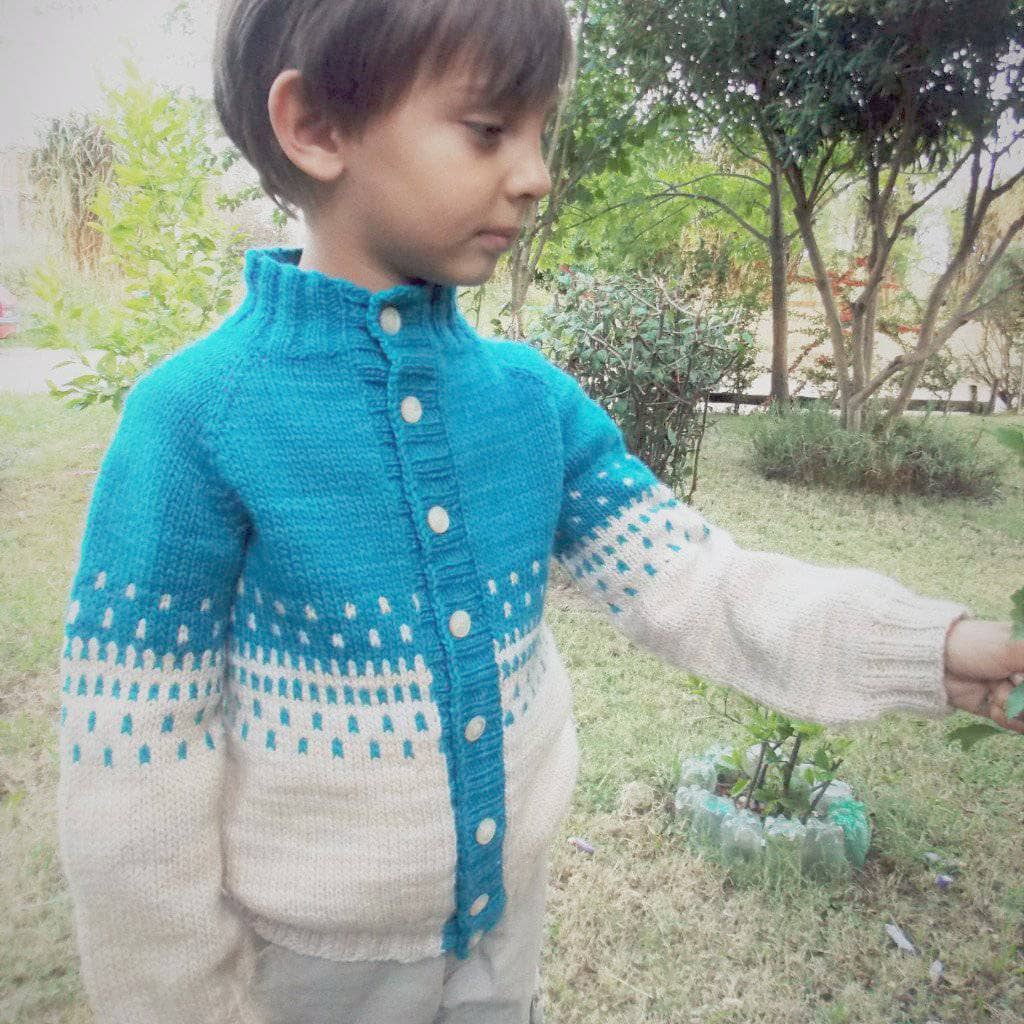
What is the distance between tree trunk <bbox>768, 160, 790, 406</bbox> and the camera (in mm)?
3495

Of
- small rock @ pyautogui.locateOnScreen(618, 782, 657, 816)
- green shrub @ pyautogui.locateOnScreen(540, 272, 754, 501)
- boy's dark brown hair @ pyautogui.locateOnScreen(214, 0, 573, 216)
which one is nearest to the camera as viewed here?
boy's dark brown hair @ pyautogui.locateOnScreen(214, 0, 573, 216)

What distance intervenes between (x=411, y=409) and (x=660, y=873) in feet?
3.76

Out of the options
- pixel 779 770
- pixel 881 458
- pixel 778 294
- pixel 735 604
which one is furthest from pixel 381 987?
pixel 778 294

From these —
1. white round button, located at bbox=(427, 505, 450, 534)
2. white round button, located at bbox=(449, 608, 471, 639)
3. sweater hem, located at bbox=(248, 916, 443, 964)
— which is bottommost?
sweater hem, located at bbox=(248, 916, 443, 964)

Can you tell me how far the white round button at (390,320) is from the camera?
2.08 feet

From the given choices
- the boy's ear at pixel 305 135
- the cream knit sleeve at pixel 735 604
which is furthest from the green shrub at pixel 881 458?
the boy's ear at pixel 305 135

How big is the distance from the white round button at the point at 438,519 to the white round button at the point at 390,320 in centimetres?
13

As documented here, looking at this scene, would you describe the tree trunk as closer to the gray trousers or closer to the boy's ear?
the boy's ear

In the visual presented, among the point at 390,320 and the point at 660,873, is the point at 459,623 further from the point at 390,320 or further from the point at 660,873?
the point at 660,873

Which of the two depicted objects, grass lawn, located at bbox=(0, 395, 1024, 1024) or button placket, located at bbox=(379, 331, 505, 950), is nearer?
button placket, located at bbox=(379, 331, 505, 950)

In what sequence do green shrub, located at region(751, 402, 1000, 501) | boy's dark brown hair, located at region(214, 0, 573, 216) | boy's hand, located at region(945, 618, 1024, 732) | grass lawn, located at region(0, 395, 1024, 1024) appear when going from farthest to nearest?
1. green shrub, located at region(751, 402, 1000, 501)
2. grass lawn, located at region(0, 395, 1024, 1024)
3. boy's hand, located at region(945, 618, 1024, 732)
4. boy's dark brown hair, located at region(214, 0, 573, 216)

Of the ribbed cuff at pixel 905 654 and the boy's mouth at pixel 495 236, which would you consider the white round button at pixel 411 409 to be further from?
the ribbed cuff at pixel 905 654

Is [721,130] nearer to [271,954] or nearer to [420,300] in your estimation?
[420,300]

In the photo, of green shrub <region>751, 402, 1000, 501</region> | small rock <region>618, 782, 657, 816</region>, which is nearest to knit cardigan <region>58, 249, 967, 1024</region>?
small rock <region>618, 782, 657, 816</region>
